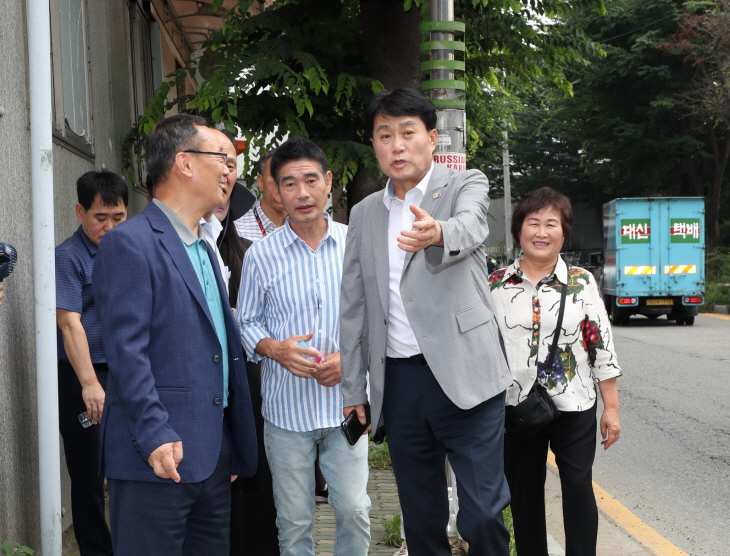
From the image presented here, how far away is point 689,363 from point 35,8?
11783mm

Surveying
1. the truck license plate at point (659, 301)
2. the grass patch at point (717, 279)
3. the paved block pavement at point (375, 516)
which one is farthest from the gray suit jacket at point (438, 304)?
the grass patch at point (717, 279)

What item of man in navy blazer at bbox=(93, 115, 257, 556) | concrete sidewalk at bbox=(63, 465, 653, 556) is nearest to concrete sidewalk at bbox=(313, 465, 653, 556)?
concrete sidewalk at bbox=(63, 465, 653, 556)

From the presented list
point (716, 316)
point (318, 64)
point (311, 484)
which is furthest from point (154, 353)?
point (716, 316)

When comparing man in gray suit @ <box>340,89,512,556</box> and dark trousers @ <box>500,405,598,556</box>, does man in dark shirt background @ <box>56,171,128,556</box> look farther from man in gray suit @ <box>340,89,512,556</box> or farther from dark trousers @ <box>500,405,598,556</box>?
dark trousers @ <box>500,405,598,556</box>

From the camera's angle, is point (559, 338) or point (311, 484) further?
point (559, 338)

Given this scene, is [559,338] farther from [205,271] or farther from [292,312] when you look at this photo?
[205,271]

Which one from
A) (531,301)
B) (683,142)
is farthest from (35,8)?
(683,142)

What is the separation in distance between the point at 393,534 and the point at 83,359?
204 centimetres

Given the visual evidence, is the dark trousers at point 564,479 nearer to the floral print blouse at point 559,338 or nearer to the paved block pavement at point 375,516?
the floral print blouse at point 559,338

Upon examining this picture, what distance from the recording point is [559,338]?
400 cm

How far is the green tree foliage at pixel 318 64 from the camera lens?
745 cm

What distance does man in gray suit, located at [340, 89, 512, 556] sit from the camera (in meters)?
3.20

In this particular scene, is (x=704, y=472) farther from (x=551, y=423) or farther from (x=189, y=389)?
(x=189, y=389)

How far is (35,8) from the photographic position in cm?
365
